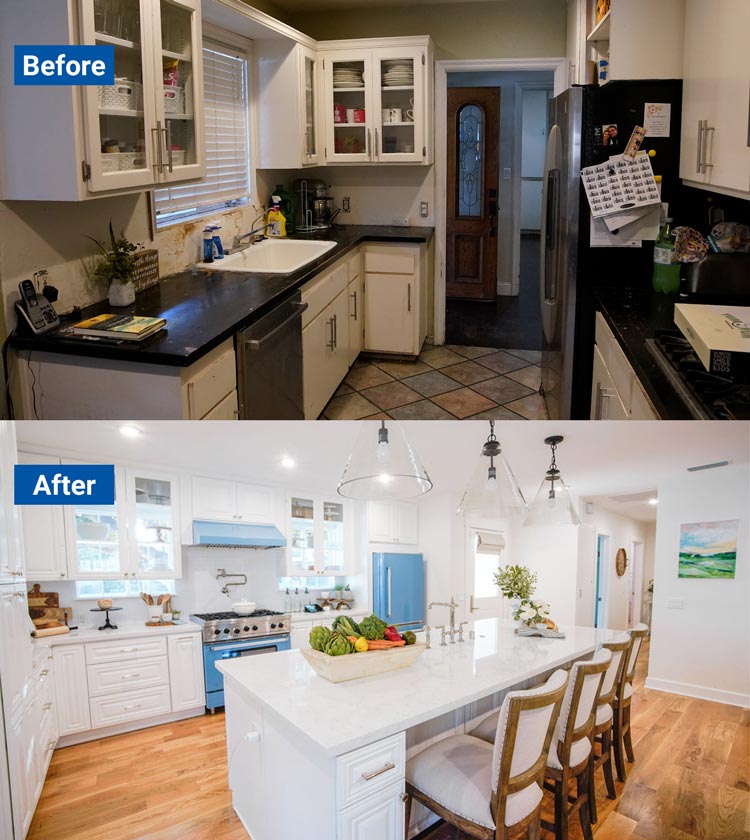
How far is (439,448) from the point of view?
1.39 meters

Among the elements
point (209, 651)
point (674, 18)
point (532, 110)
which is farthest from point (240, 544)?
point (532, 110)

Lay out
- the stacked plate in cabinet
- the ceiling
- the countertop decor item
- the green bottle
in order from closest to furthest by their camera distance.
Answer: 1. the ceiling
2. the countertop decor item
3. the green bottle
4. the stacked plate in cabinet

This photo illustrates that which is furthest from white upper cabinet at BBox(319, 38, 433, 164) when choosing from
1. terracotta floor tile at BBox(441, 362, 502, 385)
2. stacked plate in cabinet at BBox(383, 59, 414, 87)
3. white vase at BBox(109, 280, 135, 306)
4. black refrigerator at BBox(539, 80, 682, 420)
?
white vase at BBox(109, 280, 135, 306)

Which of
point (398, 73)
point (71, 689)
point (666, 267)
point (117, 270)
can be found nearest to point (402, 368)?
point (398, 73)

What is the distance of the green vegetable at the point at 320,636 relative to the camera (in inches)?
53.8

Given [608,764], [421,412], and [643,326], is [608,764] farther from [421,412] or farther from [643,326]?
[421,412]

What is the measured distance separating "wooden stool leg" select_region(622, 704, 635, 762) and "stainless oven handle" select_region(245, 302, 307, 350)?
1472mm

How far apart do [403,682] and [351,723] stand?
18 cm

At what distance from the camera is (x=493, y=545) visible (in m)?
1.35

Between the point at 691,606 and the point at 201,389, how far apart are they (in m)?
1.30

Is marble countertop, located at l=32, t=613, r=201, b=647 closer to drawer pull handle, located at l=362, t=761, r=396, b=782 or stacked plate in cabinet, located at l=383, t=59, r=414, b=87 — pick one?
drawer pull handle, located at l=362, t=761, r=396, b=782

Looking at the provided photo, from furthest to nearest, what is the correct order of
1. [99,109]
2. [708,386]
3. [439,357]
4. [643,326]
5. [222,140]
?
[439,357], [222,140], [643,326], [99,109], [708,386]

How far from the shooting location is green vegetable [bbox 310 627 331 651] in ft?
4.48

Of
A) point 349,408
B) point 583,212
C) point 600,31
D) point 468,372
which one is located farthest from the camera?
point 468,372
